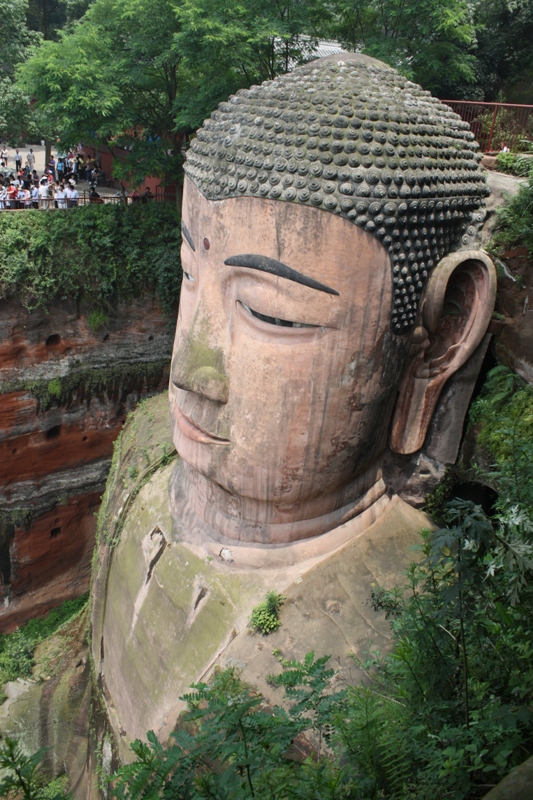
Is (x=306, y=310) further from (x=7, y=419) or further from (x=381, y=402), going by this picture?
(x=7, y=419)

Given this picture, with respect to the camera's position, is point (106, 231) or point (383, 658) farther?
point (106, 231)

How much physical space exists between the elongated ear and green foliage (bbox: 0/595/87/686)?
6.19 m

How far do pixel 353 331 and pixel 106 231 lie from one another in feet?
33.7

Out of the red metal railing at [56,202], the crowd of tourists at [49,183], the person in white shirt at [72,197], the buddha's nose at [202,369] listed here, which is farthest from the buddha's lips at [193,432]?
the person in white shirt at [72,197]

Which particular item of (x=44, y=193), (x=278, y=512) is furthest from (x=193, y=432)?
(x=44, y=193)

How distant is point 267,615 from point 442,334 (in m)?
2.25

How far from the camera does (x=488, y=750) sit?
100 inches

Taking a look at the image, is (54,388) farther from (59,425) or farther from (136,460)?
(136,460)

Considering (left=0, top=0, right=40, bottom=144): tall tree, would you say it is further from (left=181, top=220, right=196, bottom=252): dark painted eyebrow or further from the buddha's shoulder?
(left=181, top=220, right=196, bottom=252): dark painted eyebrow

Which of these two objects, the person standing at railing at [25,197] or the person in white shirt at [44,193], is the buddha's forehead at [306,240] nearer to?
the person standing at railing at [25,197]

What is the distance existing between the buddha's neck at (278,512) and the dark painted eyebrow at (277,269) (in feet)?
4.93

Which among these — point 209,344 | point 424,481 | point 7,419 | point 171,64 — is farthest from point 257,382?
point 171,64

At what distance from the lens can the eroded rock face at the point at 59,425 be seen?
12.9m

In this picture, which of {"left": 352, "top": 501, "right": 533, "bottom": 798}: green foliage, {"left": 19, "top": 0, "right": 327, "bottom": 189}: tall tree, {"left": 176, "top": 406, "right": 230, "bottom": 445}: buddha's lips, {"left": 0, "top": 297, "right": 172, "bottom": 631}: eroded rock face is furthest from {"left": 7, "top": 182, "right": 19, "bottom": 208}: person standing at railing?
{"left": 352, "top": 501, "right": 533, "bottom": 798}: green foliage
